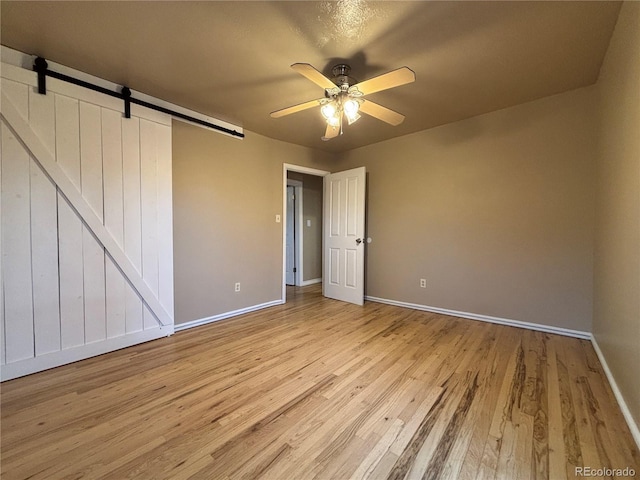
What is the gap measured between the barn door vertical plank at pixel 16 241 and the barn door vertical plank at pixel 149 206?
29.5 inches

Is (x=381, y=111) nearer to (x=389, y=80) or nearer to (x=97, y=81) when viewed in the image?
(x=389, y=80)

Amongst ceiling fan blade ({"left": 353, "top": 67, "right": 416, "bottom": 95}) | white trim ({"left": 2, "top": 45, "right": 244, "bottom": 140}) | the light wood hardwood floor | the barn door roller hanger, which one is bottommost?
the light wood hardwood floor

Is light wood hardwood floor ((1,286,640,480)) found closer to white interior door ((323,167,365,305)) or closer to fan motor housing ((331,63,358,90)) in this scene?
white interior door ((323,167,365,305))

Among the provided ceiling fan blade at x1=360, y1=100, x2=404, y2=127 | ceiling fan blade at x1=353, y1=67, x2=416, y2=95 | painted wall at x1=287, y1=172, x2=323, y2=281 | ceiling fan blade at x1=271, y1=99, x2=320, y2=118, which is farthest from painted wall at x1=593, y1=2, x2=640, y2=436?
painted wall at x1=287, y1=172, x2=323, y2=281

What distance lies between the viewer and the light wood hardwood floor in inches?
48.6

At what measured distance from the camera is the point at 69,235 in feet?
7.11

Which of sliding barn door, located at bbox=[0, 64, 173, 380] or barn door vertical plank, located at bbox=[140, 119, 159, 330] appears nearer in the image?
sliding barn door, located at bbox=[0, 64, 173, 380]

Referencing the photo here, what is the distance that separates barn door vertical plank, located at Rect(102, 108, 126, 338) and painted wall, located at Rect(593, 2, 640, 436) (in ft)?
11.8

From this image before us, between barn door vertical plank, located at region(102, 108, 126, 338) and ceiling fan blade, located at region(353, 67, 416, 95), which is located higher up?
ceiling fan blade, located at region(353, 67, 416, 95)

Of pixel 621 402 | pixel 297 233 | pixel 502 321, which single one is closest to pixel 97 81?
pixel 297 233

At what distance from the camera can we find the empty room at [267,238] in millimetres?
1405

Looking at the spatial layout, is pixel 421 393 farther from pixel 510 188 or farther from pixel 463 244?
pixel 510 188

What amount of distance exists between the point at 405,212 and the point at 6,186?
3.93 meters

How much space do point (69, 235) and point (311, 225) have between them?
379cm
